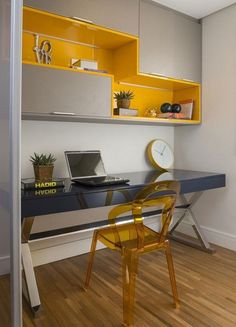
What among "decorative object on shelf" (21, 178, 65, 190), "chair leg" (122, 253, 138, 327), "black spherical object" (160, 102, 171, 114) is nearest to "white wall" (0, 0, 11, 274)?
"decorative object on shelf" (21, 178, 65, 190)

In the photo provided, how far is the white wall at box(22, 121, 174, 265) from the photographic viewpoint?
90.3 inches

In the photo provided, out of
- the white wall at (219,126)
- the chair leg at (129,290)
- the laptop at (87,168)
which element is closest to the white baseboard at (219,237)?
the white wall at (219,126)

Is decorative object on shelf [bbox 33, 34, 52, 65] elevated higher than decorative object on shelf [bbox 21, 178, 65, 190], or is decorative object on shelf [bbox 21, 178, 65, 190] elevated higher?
decorative object on shelf [bbox 33, 34, 52, 65]

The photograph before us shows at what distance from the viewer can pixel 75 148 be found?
8.13 ft

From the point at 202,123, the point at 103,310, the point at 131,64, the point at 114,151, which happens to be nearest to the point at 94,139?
the point at 114,151

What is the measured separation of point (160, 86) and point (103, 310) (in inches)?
85.3

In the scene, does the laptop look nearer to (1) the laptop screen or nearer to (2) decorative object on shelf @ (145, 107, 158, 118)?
(1) the laptop screen

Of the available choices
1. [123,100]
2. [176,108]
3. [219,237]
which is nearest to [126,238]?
[123,100]

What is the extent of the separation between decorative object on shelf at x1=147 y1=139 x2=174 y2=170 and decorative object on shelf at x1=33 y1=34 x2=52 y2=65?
4.37ft

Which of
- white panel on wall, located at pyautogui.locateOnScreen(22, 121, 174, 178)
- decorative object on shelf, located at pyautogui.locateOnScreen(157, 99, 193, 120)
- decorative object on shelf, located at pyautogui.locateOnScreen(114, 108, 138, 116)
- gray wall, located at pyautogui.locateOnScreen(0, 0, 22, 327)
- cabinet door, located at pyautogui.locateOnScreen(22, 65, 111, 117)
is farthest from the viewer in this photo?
decorative object on shelf, located at pyautogui.locateOnScreen(157, 99, 193, 120)

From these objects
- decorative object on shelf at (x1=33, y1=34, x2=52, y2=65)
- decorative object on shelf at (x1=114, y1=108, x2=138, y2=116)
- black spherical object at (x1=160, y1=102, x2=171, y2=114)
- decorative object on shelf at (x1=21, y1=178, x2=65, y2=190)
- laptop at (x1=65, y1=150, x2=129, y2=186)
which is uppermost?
decorative object on shelf at (x1=33, y1=34, x2=52, y2=65)

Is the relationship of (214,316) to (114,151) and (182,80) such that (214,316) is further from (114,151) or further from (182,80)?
(182,80)

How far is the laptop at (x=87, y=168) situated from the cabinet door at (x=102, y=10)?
1.02 meters

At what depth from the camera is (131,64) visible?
240 centimetres
